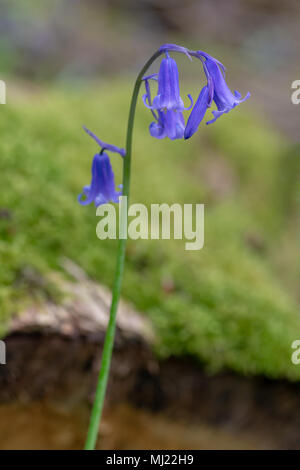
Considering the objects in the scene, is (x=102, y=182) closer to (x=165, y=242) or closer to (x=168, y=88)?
(x=168, y=88)

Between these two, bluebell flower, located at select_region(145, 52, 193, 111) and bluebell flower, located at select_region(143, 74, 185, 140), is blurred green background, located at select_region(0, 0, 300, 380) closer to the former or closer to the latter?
bluebell flower, located at select_region(143, 74, 185, 140)

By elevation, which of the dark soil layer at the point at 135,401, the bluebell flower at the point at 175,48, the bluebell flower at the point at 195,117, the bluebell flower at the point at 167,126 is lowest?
the dark soil layer at the point at 135,401

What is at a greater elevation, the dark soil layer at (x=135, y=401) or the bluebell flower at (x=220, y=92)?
the bluebell flower at (x=220, y=92)

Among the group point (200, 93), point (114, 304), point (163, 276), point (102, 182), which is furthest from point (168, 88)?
point (163, 276)

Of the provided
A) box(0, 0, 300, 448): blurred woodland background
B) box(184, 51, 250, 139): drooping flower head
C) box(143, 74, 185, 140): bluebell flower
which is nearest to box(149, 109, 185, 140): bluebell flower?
box(143, 74, 185, 140): bluebell flower

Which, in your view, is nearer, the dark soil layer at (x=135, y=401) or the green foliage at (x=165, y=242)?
the dark soil layer at (x=135, y=401)

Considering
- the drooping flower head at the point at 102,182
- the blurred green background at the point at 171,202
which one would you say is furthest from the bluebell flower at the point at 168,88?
the blurred green background at the point at 171,202

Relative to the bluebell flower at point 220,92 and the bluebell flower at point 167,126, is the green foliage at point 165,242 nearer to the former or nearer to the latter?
the bluebell flower at point 167,126
